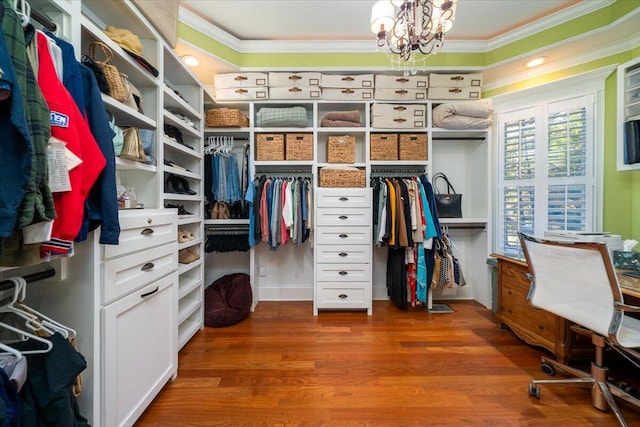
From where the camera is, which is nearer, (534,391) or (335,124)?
(534,391)

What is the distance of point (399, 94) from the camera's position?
2.58m

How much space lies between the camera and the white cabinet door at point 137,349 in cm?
107

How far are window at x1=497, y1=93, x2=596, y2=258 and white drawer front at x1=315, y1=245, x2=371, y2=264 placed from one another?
1312mm

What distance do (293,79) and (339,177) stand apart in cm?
112

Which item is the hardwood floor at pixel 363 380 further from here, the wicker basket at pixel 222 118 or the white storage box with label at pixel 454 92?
the white storage box with label at pixel 454 92

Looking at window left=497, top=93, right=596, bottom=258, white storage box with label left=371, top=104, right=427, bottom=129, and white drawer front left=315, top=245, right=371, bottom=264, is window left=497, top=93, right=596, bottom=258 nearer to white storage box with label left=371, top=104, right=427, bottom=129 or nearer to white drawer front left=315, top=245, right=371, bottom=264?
white storage box with label left=371, top=104, right=427, bottom=129

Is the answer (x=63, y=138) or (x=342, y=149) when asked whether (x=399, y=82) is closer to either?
(x=342, y=149)

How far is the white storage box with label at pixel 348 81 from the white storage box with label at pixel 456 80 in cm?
65

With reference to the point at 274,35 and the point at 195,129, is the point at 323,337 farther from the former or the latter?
the point at 274,35

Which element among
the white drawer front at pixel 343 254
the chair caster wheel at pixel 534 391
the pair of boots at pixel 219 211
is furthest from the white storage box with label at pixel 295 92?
the chair caster wheel at pixel 534 391

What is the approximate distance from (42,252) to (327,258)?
194 cm

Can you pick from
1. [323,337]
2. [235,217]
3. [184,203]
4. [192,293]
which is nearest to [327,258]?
[323,337]

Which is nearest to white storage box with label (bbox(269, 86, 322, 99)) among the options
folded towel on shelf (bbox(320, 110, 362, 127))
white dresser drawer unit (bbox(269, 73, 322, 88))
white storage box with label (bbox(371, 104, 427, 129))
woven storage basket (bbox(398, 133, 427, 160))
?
white dresser drawer unit (bbox(269, 73, 322, 88))

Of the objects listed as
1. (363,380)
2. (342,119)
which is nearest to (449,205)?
(342,119)
